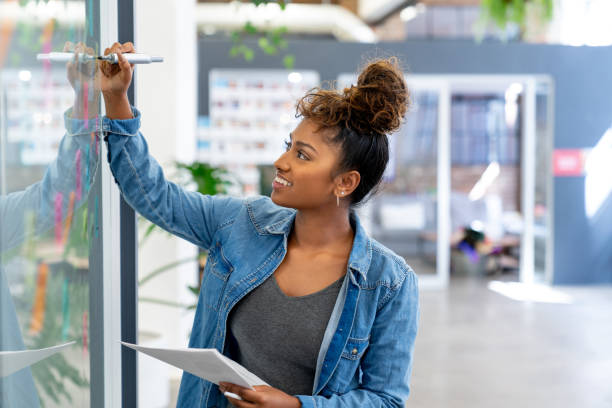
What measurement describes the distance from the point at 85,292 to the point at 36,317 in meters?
0.32

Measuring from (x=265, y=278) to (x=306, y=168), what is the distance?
0.82 ft

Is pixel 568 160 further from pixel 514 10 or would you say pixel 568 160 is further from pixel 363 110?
pixel 363 110

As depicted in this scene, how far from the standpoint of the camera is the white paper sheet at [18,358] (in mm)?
760

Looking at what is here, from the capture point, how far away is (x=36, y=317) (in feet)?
2.85

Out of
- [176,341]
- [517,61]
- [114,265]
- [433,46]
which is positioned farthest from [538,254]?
[114,265]

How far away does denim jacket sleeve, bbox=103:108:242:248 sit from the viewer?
4.17ft

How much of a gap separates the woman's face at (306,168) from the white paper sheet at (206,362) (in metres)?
0.37

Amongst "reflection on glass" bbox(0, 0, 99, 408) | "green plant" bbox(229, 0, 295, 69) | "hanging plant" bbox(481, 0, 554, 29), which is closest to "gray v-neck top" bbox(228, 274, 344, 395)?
"reflection on glass" bbox(0, 0, 99, 408)

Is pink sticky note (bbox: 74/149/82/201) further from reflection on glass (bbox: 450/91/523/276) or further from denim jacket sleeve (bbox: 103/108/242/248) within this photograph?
reflection on glass (bbox: 450/91/523/276)

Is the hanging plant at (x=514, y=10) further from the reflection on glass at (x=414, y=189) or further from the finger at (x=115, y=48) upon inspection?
the finger at (x=115, y=48)

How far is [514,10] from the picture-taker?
4.61 meters

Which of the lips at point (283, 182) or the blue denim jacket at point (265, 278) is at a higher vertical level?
the lips at point (283, 182)

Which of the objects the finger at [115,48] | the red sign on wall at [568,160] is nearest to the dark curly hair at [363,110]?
the finger at [115,48]

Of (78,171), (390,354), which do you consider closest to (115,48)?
(78,171)
